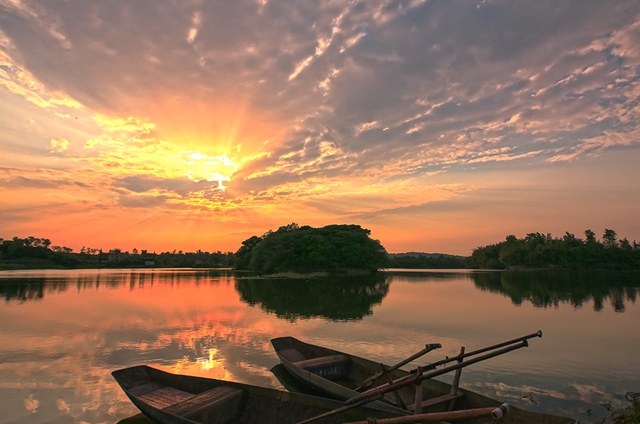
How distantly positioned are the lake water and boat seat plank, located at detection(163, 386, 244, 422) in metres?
2.10

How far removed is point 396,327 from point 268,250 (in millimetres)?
77662

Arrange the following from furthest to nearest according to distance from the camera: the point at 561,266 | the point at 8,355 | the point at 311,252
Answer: the point at 561,266 → the point at 311,252 → the point at 8,355

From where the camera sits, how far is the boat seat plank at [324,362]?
1103 cm

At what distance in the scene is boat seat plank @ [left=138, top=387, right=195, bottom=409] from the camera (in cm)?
834

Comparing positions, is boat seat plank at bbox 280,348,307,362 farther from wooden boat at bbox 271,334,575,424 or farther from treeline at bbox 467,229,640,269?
treeline at bbox 467,229,640,269

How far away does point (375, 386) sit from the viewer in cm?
1015

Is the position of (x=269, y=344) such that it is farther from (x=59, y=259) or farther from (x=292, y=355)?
(x=59, y=259)

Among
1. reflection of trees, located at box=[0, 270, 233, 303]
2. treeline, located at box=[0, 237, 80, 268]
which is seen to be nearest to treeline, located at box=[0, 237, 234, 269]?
treeline, located at box=[0, 237, 80, 268]

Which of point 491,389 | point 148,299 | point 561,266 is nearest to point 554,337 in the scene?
point 491,389

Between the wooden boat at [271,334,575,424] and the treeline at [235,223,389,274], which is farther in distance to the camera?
the treeline at [235,223,389,274]

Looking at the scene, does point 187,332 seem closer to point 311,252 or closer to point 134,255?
point 311,252

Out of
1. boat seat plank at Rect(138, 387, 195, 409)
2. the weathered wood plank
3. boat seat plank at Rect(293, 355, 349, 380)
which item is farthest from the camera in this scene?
boat seat plank at Rect(293, 355, 349, 380)

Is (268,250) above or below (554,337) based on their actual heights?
above

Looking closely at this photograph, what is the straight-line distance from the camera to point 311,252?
9062 cm
